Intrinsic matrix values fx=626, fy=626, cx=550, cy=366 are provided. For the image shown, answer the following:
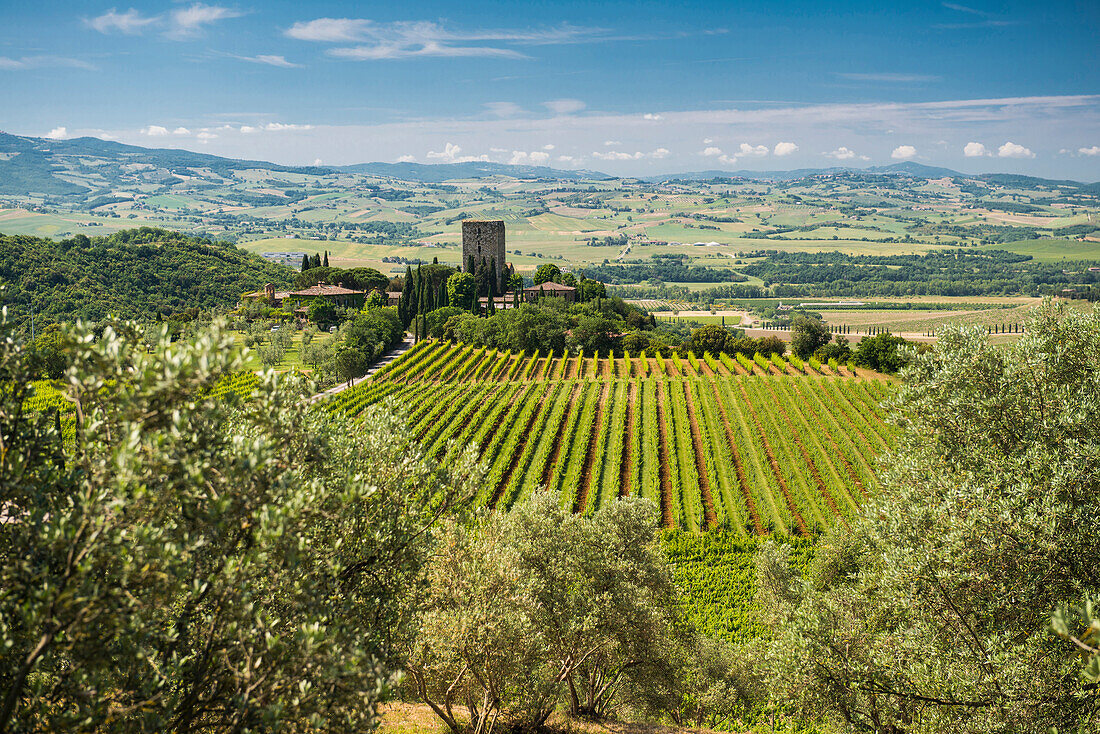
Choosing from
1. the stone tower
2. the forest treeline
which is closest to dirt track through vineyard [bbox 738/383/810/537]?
the stone tower

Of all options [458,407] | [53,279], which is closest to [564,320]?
[458,407]

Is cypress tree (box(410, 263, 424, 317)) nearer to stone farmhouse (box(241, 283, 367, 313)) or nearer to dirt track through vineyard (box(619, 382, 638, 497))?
stone farmhouse (box(241, 283, 367, 313))

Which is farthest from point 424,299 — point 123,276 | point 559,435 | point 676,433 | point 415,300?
point 123,276

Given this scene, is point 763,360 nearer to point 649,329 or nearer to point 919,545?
point 649,329

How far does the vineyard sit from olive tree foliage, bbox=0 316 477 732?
65.2 feet

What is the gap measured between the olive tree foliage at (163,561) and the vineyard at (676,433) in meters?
19.9

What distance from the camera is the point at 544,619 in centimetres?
1524

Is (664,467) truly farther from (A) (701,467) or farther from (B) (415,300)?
(B) (415,300)

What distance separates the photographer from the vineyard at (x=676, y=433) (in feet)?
122

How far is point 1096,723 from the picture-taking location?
9086mm

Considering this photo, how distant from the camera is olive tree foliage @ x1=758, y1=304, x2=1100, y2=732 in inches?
395

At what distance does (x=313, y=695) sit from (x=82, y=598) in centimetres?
256

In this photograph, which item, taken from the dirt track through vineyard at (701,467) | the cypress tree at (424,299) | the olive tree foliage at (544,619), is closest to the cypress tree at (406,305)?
the cypress tree at (424,299)

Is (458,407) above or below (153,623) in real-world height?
below
